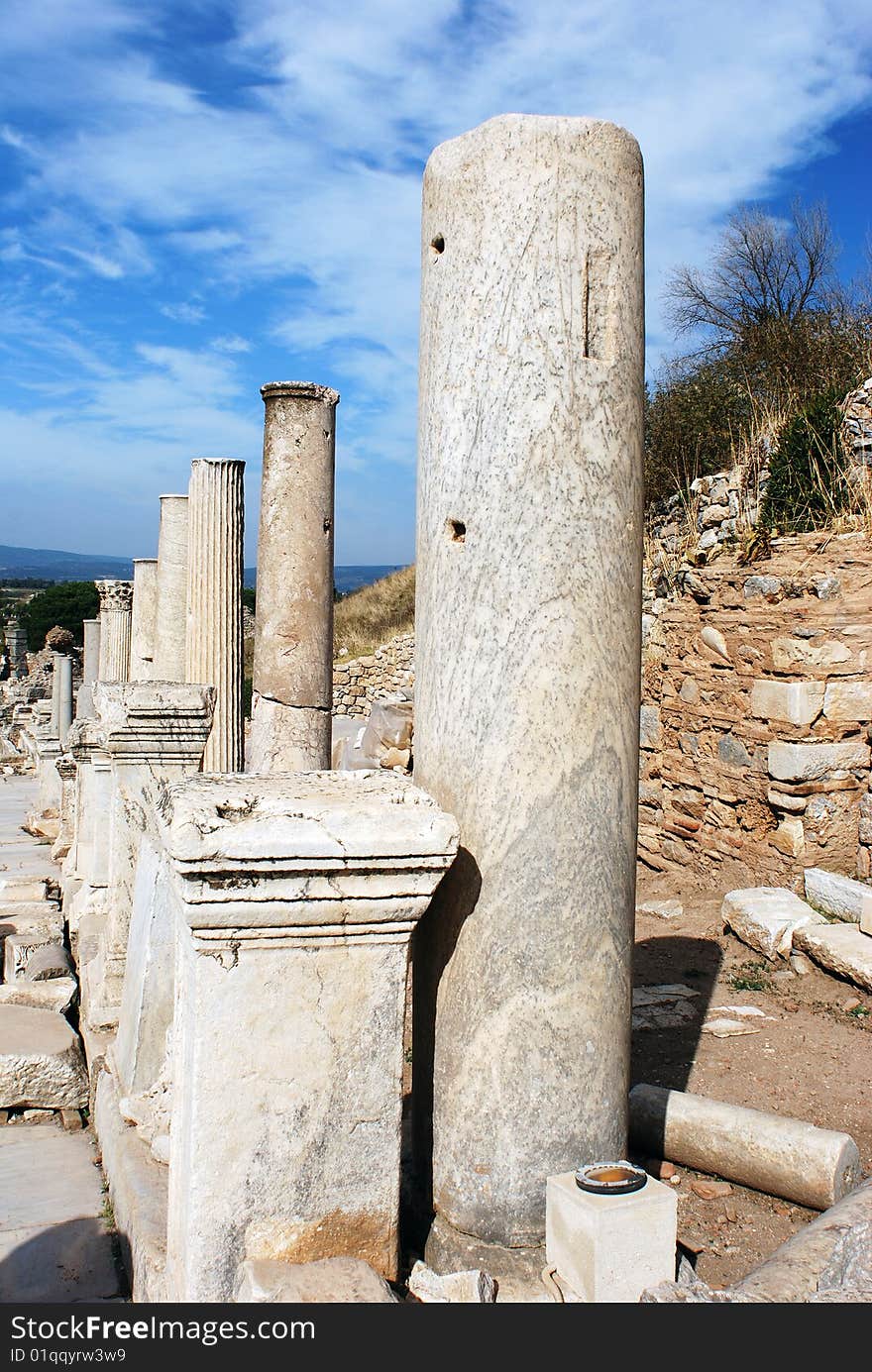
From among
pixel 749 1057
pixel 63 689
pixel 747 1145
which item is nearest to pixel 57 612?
pixel 63 689

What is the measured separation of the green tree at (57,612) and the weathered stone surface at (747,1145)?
163ft

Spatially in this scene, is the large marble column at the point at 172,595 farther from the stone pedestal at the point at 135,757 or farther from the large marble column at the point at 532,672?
the large marble column at the point at 532,672

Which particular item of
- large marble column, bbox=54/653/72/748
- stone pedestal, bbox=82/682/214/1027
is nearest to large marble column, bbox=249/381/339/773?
stone pedestal, bbox=82/682/214/1027

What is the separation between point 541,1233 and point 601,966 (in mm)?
697

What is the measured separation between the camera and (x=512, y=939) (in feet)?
9.16

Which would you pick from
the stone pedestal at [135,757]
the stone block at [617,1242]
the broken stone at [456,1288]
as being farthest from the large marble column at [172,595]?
the stone block at [617,1242]

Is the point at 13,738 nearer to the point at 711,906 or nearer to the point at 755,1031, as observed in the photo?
the point at 711,906

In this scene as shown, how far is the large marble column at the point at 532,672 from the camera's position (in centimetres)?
280

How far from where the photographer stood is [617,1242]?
252 centimetres

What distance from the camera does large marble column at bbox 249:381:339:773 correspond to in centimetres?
739

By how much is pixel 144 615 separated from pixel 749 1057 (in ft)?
34.8

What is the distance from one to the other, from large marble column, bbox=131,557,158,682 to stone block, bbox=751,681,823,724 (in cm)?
815

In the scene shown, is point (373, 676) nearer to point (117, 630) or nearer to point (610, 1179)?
point (117, 630)

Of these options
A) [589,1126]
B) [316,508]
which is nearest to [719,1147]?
[589,1126]
